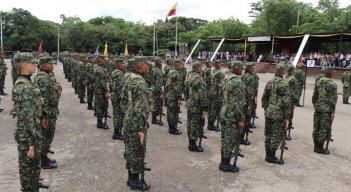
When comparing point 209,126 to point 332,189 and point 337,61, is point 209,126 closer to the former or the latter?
point 332,189

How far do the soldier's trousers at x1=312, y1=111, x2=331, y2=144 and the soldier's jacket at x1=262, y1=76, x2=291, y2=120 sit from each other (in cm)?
131

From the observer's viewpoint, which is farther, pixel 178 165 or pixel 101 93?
pixel 101 93

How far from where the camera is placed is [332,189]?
5.71 m

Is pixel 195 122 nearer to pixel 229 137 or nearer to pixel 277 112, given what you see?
pixel 229 137

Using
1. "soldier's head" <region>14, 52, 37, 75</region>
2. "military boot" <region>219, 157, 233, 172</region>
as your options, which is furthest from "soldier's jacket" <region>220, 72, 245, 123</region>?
"soldier's head" <region>14, 52, 37, 75</region>

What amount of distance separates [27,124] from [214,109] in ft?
20.5

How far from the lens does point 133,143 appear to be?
17.2 ft

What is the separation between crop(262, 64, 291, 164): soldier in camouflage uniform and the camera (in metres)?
6.65

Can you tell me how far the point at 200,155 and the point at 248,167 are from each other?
112 centimetres

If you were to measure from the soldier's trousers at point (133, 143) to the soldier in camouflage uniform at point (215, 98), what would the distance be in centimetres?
466

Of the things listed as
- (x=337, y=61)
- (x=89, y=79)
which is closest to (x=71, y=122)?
(x=89, y=79)

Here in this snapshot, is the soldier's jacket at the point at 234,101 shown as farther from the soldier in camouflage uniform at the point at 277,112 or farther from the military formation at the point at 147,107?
the soldier in camouflage uniform at the point at 277,112

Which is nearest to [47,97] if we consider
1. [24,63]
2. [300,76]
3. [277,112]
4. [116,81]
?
[24,63]

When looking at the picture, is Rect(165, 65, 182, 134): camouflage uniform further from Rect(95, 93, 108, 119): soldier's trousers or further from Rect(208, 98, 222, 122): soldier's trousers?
Rect(95, 93, 108, 119): soldier's trousers
